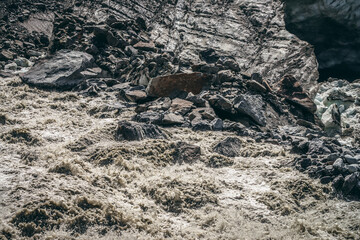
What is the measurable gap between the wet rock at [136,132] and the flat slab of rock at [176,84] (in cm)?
188

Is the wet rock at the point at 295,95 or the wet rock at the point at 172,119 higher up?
the wet rock at the point at 295,95

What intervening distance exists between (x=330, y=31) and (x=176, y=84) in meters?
7.20

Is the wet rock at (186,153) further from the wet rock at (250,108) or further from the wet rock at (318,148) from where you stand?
the wet rock at (250,108)

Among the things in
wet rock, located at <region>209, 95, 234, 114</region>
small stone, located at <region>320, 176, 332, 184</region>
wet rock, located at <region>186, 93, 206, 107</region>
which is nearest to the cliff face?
wet rock, located at <region>186, 93, 206, 107</region>

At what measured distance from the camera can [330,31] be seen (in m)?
11.9

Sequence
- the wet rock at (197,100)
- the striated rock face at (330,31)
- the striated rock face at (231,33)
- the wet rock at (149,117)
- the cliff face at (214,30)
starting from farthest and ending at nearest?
the striated rock face at (231,33) → the cliff face at (214,30) → the striated rock face at (330,31) → the wet rock at (197,100) → the wet rock at (149,117)

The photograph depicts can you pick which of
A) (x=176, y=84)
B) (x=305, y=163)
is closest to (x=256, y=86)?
(x=176, y=84)

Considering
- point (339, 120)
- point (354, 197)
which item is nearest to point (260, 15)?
point (339, 120)

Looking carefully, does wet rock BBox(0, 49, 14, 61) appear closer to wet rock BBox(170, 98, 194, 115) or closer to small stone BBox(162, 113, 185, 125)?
wet rock BBox(170, 98, 194, 115)

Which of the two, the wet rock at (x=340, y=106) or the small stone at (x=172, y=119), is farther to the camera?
the wet rock at (x=340, y=106)

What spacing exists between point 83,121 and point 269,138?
3732 millimetres

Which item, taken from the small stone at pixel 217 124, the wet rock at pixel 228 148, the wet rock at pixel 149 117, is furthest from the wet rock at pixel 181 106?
the wet rock at pixel 228 148

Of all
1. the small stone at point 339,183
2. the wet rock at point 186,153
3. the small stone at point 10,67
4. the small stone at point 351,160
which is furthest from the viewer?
the small stone at point 10,67

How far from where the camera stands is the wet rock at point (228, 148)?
566cm
